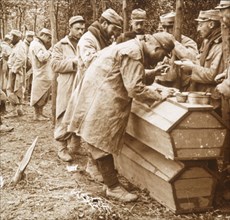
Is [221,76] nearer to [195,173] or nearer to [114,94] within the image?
[195,173]

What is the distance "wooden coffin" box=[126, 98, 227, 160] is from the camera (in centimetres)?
505

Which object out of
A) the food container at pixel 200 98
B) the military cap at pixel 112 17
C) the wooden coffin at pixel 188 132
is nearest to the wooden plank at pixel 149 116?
the wooden coffin at pixel 188 132

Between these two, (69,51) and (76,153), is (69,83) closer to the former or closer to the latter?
(69,51)

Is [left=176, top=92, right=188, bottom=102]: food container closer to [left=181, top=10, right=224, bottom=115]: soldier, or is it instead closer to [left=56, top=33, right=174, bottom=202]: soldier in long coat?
[left=56, top=33, right=174, bottom=202]: soldier in long coat

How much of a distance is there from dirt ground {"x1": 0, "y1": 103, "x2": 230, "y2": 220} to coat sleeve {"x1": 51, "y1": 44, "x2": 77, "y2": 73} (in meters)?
1.43

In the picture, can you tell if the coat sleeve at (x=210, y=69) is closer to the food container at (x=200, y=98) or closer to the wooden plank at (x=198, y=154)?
the food container at (x=200, y=98)

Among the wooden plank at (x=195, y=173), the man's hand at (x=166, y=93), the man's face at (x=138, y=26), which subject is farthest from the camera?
the man's face at (x=138, y=26)

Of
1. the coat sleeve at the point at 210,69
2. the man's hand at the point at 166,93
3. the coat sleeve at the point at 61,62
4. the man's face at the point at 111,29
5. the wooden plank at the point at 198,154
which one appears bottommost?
the wooden plank at the point at 198,154

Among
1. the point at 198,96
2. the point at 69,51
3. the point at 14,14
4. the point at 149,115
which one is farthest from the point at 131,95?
the point at 14,14

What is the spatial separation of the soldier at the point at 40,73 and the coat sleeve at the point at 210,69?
6.07m

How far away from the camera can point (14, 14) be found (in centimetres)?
3312

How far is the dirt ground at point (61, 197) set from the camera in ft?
17.8

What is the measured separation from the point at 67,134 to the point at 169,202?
9.40ft

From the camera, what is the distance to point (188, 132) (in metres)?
5.09
